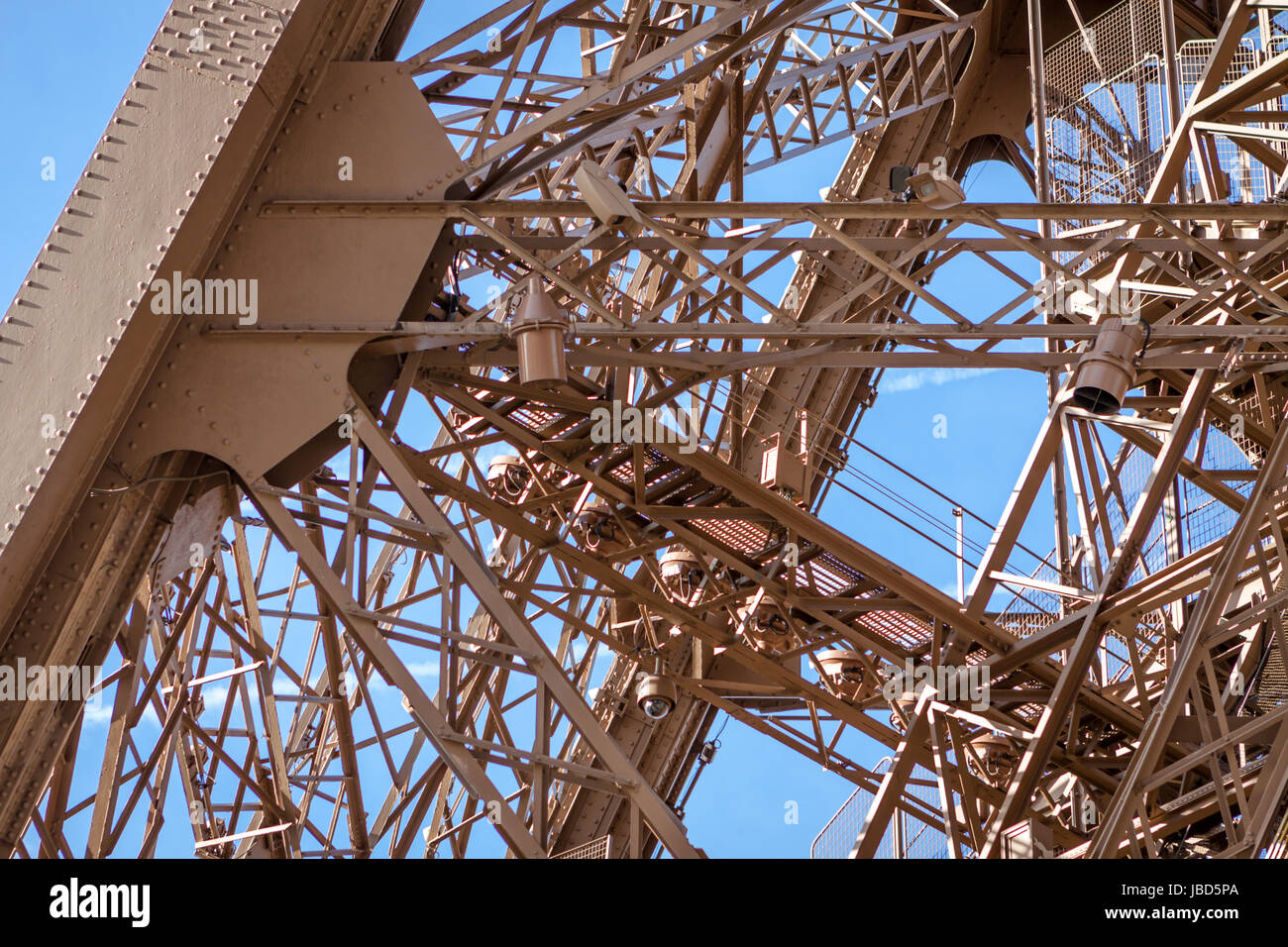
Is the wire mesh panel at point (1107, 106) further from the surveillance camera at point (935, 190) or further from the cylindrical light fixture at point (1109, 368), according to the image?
the surveillance camera at point (935, 190)

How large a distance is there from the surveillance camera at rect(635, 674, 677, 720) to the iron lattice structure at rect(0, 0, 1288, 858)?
0.23ft

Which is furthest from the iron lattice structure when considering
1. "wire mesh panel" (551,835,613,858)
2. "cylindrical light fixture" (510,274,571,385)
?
"wire mesh panel" (551,835,613,858)

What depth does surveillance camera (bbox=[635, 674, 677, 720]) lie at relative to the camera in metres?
21.3

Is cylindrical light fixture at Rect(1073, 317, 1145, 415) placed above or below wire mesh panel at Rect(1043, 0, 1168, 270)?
below

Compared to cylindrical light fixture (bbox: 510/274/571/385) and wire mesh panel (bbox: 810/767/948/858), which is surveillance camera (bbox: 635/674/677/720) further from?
cylindrical light fixture (bbox: 510/274/571/385)

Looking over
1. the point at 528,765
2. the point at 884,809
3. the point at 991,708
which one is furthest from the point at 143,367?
the point at 991,708

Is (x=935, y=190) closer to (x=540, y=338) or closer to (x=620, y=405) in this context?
(x=540, y=338)

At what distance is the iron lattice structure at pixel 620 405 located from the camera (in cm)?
1296

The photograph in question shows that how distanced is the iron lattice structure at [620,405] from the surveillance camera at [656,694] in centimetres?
7

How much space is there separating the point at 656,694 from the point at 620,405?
5.30 m

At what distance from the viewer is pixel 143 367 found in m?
13.1

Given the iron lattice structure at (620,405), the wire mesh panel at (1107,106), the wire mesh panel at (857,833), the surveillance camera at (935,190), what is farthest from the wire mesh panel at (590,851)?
the surveillance camera at (935,190)

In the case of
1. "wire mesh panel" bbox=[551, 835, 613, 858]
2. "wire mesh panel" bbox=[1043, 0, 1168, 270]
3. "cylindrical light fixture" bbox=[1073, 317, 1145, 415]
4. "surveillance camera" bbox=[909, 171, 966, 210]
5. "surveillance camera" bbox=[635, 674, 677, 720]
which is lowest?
"cylindrical light fixture" bbox=[1073, 317, 1145, 415]

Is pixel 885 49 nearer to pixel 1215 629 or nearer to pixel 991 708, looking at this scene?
pixel 991 708
